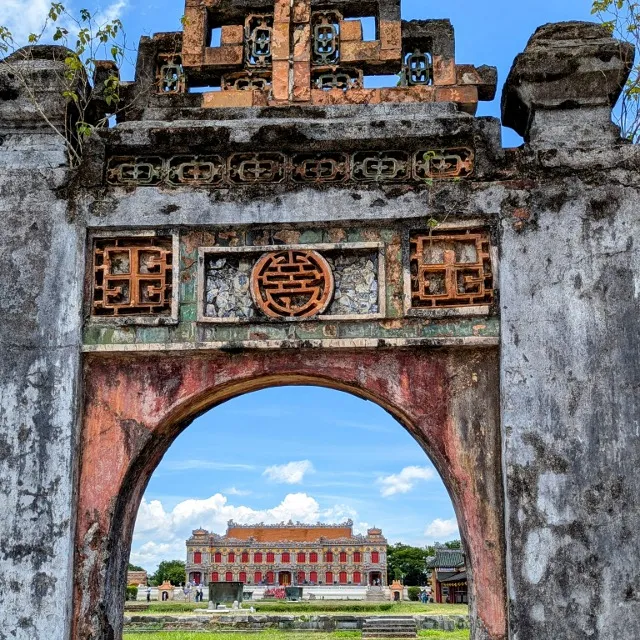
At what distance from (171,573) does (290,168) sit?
5107cm

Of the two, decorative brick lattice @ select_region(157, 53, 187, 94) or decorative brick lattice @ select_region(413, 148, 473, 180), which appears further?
decorative brick lattice @ select_region(157, 53, 187, 94)

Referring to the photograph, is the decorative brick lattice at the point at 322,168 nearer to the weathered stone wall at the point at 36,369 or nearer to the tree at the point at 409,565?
the weathered stone wall at the point at 36,369

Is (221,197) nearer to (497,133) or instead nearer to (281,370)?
(281,370)

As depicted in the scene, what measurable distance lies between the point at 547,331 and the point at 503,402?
51 cm

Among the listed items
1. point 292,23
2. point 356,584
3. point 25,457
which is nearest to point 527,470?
point 25,457

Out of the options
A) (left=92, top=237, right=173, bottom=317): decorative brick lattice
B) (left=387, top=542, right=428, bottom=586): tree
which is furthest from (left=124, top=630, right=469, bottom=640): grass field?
(left=387, top=542, right=428, bottom=586): tree

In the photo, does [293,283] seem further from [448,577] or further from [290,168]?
[448,577]

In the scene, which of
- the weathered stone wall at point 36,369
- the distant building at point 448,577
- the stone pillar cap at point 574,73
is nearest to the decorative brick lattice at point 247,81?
the weathered stone wall at point 36,369

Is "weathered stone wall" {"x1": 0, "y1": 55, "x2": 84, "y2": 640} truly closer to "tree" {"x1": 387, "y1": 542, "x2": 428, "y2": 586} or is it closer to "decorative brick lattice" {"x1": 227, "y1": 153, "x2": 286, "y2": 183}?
"decorative brick lattice" {"x1": 227, "y1": 153, "x2": 286, "y2": 183}

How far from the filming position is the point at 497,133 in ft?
18.0

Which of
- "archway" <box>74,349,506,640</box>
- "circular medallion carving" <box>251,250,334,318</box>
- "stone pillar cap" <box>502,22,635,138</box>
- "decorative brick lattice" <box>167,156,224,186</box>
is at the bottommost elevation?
"archway" <box>74,349,506,640</box>

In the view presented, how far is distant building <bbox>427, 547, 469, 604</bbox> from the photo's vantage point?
32.7m

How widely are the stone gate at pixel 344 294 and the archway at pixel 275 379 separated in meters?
0.01

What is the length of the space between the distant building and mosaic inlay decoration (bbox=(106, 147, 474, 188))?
28227 millimetres
